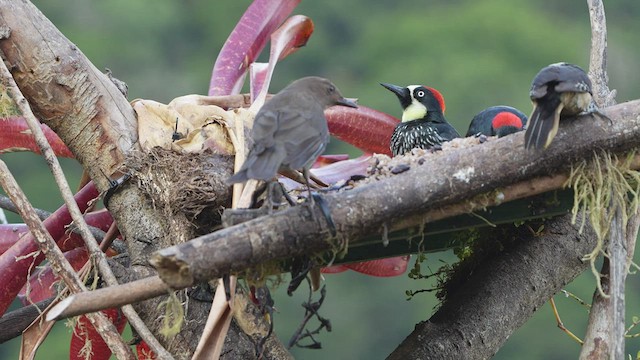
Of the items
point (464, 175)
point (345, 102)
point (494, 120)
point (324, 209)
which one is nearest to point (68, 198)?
point (345, 102)

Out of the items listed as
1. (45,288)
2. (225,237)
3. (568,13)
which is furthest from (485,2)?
(225,237)

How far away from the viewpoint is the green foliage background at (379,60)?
19891 mm

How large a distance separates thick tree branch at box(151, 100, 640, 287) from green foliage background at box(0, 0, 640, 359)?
1466 cm

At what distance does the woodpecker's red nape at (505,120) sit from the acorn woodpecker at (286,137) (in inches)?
51.3

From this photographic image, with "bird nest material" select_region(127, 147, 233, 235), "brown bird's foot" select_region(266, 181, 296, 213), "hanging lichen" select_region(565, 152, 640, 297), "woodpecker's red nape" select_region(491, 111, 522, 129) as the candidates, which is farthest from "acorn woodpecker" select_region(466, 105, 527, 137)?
"brown bird's foot" select_region(266, 181, 296, 213)

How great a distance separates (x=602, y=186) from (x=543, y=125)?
1.12 feet

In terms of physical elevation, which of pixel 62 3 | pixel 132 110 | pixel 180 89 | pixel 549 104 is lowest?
pixel 549 104

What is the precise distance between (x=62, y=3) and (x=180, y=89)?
223 inches

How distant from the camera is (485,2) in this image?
26344mm

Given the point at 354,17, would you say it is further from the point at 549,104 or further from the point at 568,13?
the point at 549,104

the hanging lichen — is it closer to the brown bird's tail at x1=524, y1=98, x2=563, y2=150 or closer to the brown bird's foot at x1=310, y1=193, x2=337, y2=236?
the brown bird's tail at x1=524, y1=98, x2=563, y2=150

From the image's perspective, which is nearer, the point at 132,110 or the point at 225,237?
the point at 225,237

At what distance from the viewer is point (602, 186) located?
348 centimetres

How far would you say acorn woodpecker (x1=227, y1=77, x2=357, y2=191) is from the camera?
3.10 m
